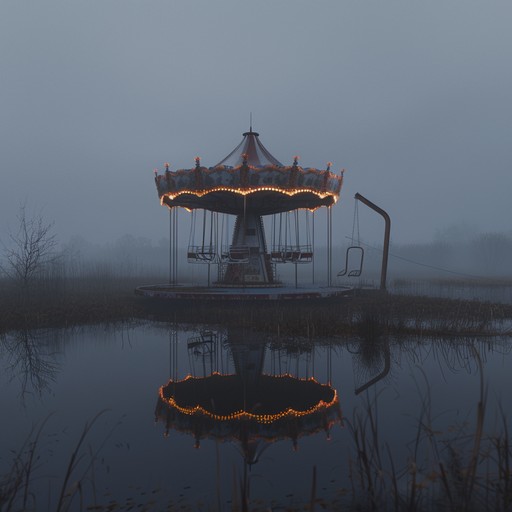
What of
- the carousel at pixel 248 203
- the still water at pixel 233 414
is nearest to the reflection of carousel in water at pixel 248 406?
the still water at pixel 233 414

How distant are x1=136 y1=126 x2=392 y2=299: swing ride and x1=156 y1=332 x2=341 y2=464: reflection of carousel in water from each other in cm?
711

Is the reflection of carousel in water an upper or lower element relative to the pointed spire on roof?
lower

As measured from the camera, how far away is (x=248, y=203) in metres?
18.4

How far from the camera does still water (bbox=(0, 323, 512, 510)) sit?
3.24 m

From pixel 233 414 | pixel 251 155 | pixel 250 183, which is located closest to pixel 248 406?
pixel 233 414

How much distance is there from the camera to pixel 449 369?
6.66 m

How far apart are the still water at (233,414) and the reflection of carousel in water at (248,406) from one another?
2 centimetres

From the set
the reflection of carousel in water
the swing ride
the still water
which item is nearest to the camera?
the still water

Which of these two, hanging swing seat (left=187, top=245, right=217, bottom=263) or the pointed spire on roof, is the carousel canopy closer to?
the pointed spire on roof

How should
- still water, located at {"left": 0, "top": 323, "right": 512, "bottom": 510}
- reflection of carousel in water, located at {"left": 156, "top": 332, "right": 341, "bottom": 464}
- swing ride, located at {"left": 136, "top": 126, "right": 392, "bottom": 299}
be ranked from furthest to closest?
swing ride, located at {"left": 136, "top": 126, "right": 392, "bottom": 299} < reflection of carousel in water, located at {"left": 156, "top": 332, "right": 341, "bottom": 464} < still water, located at {"left": 0, "top": 323, "right": 512, "bottom": 510}

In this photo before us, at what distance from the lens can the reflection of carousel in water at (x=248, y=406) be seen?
4.35 m

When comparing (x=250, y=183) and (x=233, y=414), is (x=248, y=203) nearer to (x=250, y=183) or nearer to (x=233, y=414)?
(x=250, y=183)

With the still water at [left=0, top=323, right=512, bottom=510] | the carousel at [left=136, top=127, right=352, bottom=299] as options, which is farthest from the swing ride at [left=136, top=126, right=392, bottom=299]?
the still water at [left=0, top=323, right=512, bottom=510]

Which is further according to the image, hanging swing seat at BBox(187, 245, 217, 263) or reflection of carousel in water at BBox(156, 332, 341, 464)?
hanging swing seat at BBox(187, 245, 217, 263)
